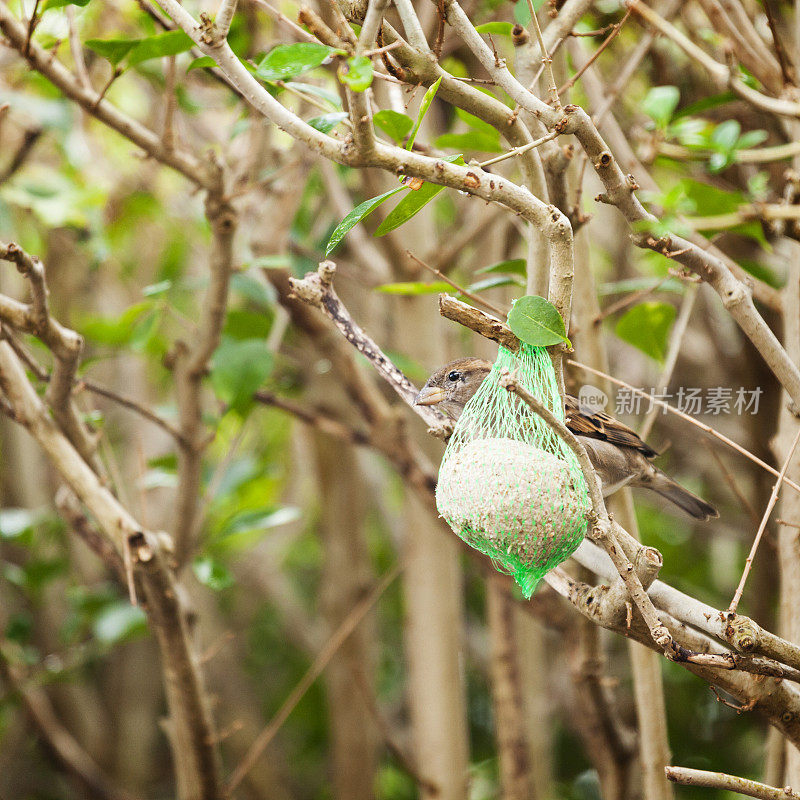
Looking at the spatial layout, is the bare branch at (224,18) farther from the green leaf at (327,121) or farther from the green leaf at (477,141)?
the green leaf at (477,141)

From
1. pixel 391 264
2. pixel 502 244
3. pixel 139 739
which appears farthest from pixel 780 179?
pixel 139 739

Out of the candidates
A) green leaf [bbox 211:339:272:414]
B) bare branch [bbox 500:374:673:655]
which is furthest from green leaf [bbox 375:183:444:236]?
green leaf [bbox 211:339:272:414]

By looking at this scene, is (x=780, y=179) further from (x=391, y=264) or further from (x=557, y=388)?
(x=557, y=388)

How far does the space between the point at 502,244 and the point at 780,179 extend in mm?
1092

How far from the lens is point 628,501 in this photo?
2133mm

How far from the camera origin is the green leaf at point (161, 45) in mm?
1894

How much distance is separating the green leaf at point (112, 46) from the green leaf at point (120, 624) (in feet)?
6.22

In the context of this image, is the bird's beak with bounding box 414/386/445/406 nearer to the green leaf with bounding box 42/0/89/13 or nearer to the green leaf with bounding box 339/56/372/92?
the green leaf with bounding box 339/56/372/92

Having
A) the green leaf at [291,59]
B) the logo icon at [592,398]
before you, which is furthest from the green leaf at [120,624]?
the green leaf at [291,59]

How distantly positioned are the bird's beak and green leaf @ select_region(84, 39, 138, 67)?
1.06 m

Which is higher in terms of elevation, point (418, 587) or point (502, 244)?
point (502, 244)

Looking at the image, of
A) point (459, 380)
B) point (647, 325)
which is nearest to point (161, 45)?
point (459, 380)

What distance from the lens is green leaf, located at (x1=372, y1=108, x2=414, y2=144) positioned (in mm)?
1518

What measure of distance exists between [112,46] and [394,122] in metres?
0.84
